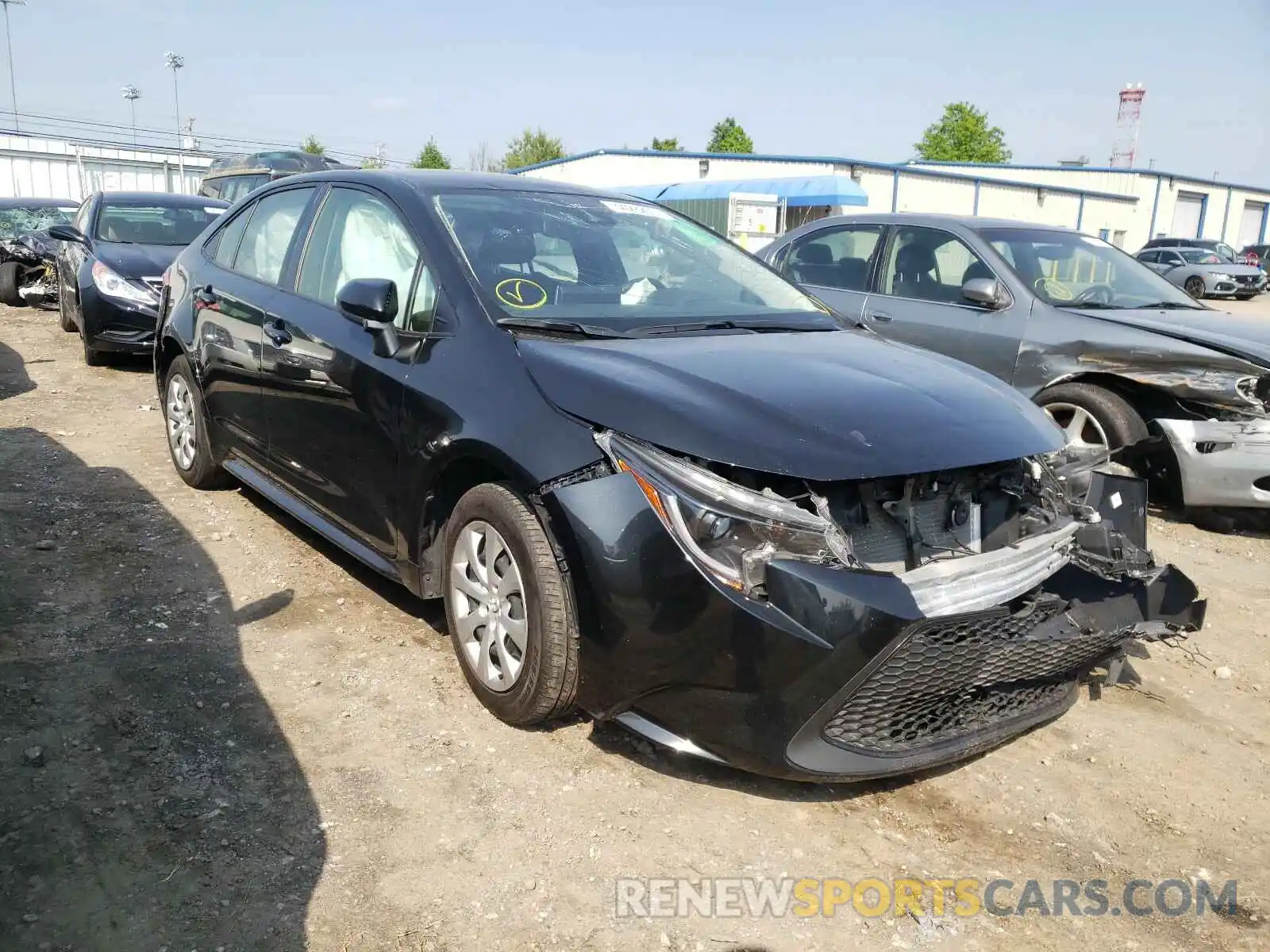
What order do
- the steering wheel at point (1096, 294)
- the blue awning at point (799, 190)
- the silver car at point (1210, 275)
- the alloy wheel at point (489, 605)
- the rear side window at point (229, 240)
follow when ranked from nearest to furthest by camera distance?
the alloy wheel at point (489, 605) < the rear side window at point (229, 240) < the steering wheel at point (1096, 294) < the silver car at point (1210, 275) < the blue awning at point (799, 190)

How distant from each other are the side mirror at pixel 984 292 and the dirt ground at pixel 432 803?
2.52 m

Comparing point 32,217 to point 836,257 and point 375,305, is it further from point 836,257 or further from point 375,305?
point 375,305

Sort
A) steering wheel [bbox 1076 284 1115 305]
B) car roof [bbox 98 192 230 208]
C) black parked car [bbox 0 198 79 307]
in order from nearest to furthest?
steering wheel [bbox 1076 284 1115 305] → car roof [bbox 98 192 230 208] → black parked car [bbox 0 198 79 307]

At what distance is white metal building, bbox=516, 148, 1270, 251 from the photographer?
32.2 metres

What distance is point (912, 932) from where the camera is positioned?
2.39 metres

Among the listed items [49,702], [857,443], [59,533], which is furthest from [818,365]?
[59,533]

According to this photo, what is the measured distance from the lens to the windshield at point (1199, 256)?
2981 cm

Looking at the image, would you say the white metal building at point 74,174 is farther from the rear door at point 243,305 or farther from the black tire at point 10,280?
the rear door at point 243,305

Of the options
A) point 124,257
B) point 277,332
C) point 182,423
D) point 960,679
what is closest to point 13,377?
point 124,257

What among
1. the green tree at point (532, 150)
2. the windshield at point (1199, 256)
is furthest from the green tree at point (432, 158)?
the windshield at point (1199, 256)

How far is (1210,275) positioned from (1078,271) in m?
25.7

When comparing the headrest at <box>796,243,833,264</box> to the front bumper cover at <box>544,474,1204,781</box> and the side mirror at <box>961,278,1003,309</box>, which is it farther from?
the front bumper cover at <box>544,474,1204,781</box>

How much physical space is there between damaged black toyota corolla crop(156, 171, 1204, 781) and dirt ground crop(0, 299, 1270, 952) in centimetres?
26

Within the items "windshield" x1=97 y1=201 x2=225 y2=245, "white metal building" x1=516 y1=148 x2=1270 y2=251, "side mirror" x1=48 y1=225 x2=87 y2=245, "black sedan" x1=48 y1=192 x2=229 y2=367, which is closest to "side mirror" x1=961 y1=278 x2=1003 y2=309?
"black sedan" x1=48 y1=192 x2=229 y2=367
